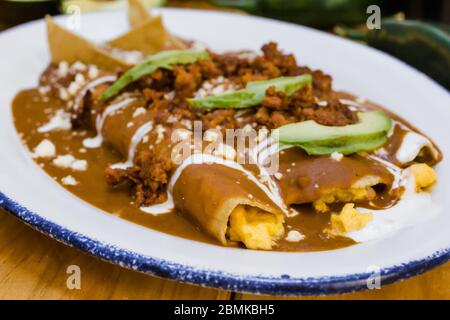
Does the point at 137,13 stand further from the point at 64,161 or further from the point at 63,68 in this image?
the point at 64,161

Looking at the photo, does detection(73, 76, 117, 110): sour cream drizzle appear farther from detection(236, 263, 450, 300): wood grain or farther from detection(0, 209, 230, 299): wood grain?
detection(236, 263, 450, 300): wood grain

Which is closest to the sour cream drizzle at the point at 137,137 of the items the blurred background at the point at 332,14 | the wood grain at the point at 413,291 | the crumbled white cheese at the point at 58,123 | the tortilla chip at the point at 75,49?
the crumbled white cheese at the point at 58,123

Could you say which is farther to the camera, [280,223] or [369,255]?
[280,223]

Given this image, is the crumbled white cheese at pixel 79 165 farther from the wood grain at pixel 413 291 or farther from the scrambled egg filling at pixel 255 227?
the wood grain at pixel 413 291

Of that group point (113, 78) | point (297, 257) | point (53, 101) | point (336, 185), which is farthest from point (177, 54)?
point (297, 257)

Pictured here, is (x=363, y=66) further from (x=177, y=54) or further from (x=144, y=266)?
(x=144, y=266)

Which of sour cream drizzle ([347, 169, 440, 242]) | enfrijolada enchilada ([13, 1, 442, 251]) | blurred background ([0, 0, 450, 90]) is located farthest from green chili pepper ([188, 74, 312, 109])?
blurred background ([0, 0, 450, 90])
